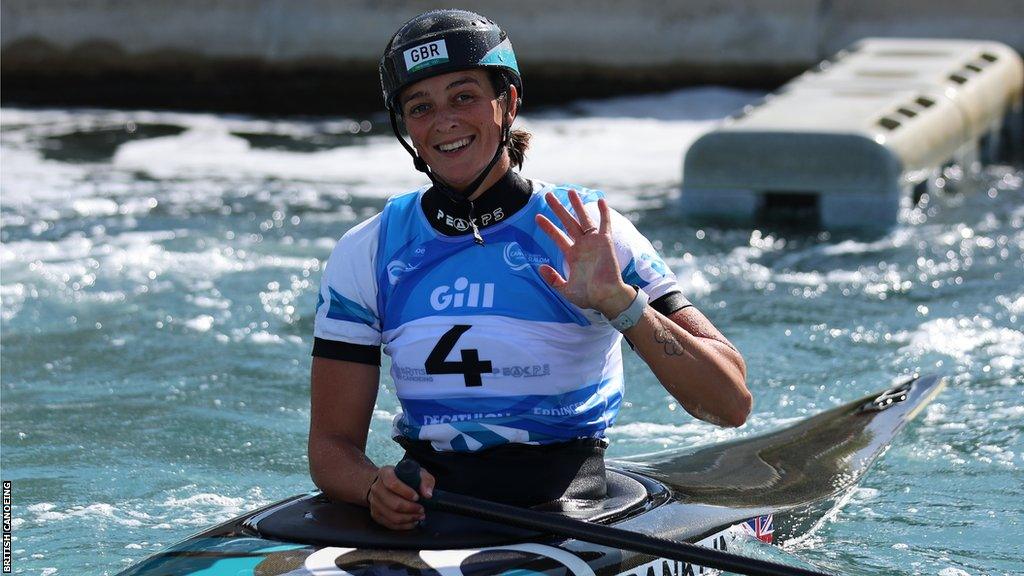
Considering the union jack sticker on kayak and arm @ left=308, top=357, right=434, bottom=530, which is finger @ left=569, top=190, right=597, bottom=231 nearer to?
arm @ left=308, top=357, right=434, bottom=530

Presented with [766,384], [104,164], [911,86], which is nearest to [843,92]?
[911,86]

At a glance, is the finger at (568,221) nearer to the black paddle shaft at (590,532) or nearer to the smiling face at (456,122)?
the smiling face at (456,122)

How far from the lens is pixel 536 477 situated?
3053mm

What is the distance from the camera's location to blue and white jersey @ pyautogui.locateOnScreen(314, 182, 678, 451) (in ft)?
9.88

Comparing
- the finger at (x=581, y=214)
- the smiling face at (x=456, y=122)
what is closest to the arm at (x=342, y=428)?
the smiling face at (x=456, y=122)

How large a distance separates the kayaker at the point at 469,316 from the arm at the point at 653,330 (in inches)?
2.0

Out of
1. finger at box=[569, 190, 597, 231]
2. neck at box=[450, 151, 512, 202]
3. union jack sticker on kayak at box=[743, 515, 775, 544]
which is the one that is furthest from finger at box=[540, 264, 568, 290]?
union jack sticker on kayak at box=[743, 515, 775, 544]

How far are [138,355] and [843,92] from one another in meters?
5.15

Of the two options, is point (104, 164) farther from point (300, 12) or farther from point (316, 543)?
point (316, 543)

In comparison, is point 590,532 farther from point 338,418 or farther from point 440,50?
point 440,50

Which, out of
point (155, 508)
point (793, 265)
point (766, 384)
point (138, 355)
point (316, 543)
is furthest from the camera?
point (793, 265)

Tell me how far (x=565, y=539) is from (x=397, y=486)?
0.37 m

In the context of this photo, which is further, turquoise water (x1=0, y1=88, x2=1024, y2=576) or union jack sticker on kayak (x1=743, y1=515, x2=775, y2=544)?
turquoise water (x1=0, y1=88, x2=1024, y2=576)

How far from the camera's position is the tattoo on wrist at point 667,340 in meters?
2.79
